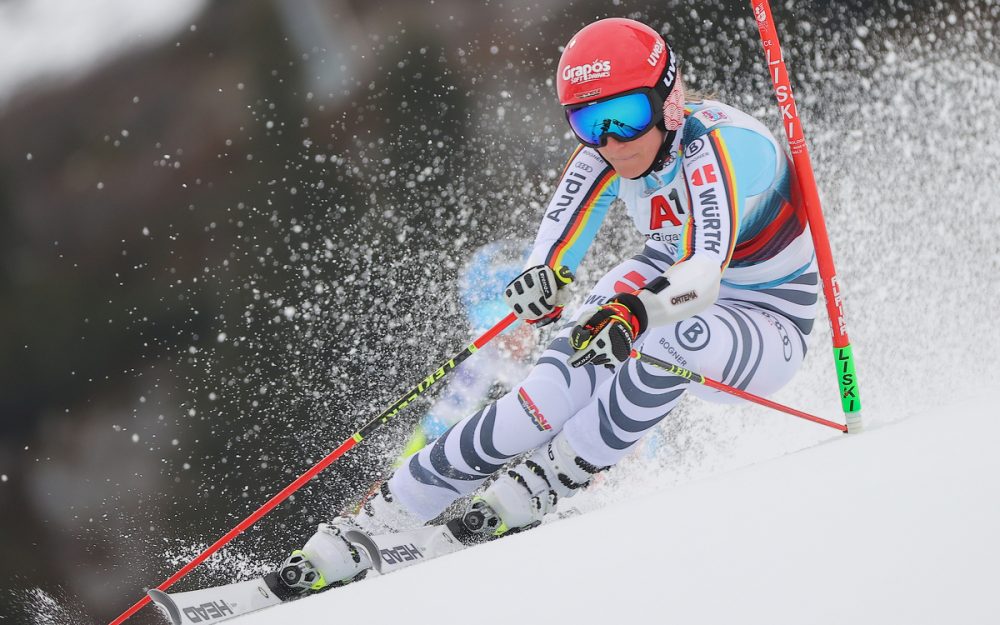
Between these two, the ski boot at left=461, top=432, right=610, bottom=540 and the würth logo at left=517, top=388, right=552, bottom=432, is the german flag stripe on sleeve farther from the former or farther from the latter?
the ski boot at left=461, top=432, right=610, bottom=540

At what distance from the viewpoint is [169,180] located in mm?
3443

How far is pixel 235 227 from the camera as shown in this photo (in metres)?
3.51

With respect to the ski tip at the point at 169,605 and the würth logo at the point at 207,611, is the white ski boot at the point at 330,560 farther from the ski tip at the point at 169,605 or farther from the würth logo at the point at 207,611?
the ski tip at the point at 169,605

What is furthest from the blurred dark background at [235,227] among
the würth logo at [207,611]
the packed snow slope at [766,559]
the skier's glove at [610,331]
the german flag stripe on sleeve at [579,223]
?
the packed snow slope at [766,559]

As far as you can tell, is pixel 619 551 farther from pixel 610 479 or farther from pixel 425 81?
pixel 425 81

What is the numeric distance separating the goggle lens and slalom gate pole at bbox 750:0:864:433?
468 millimetres

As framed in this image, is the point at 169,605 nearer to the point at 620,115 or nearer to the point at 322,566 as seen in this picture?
the point at 322,566

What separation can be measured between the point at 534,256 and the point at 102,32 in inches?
96.3

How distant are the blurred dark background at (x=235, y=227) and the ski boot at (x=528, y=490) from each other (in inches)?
69.2

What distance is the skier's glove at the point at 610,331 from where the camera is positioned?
5.35 ft

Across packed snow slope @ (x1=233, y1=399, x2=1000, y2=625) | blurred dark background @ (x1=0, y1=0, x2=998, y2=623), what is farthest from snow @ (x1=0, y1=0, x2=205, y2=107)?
packed snow slope @ (x1=233, y1=399, x2=1000, y2=625)

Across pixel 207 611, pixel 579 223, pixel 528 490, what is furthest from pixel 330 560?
pixel 579 223

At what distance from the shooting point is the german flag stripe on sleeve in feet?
6.89

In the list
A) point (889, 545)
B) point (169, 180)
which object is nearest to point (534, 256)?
point (889, 545)
